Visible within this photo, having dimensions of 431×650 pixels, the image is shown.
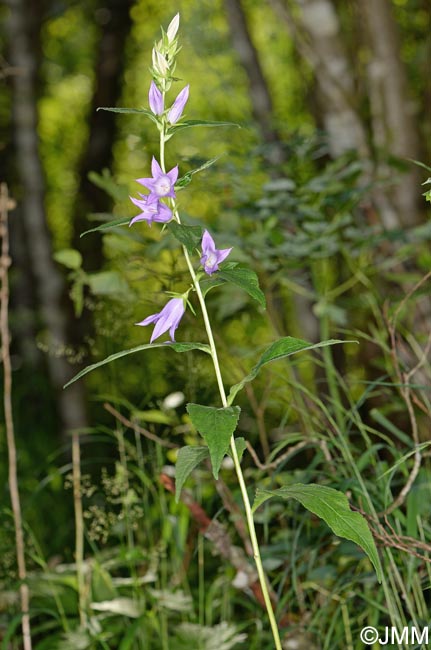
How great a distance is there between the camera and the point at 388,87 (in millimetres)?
2936

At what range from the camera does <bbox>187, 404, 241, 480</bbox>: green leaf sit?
0.88m

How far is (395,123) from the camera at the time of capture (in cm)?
292

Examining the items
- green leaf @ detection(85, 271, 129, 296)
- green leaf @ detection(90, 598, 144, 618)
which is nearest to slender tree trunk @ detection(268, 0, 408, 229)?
green leaf @ detection(85, 271, 129, 296)

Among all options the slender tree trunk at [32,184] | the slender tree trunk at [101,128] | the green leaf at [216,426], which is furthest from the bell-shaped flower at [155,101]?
the slender tree trunk at [101,128]

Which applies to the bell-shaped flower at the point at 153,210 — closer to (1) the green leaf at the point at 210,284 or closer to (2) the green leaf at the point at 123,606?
(1) the green leaf at the point at 210,284

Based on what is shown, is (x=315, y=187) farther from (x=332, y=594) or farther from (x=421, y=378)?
(x=332, y=594)

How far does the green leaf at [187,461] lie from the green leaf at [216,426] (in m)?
0.07

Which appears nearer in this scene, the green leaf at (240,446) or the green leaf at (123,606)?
the green leaf at (240,446)

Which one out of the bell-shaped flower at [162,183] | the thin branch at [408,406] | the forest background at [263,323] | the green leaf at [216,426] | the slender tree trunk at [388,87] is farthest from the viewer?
the slender tree trunk at [388,87]

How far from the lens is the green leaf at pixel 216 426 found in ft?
2.89

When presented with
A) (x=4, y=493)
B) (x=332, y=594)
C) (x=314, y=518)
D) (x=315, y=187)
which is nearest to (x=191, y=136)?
(x=315, y=187)

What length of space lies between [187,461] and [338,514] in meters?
0.20

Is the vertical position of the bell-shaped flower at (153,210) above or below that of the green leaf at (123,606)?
above

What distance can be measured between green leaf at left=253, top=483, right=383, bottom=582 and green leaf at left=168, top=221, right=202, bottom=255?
12.5 inches
